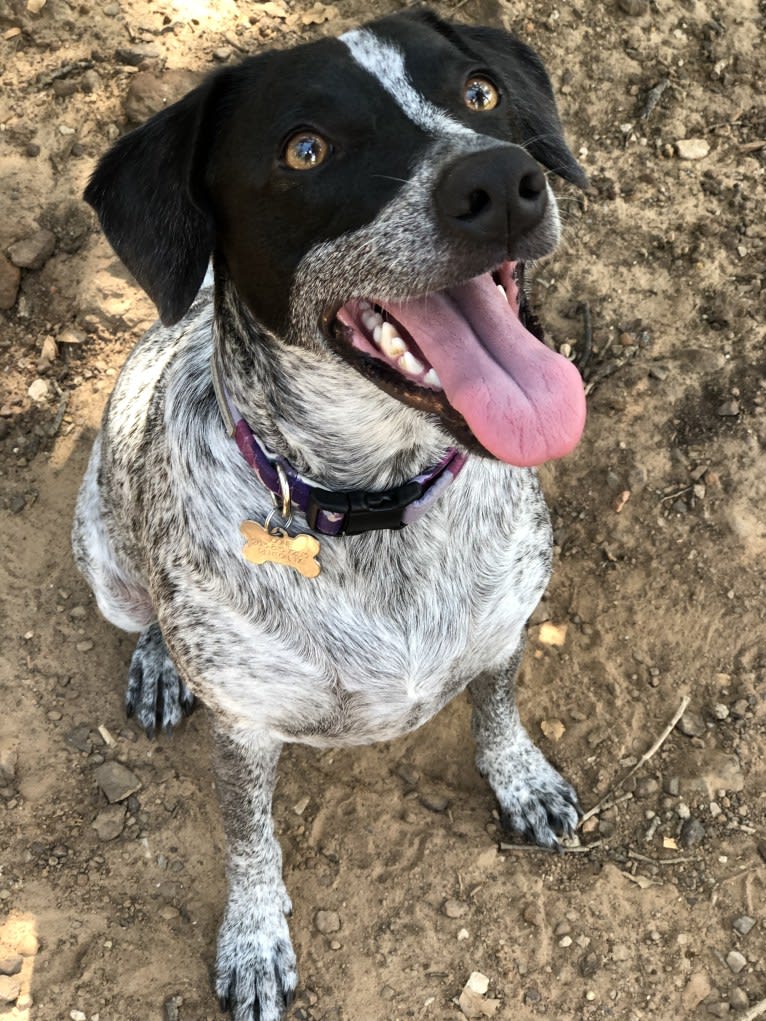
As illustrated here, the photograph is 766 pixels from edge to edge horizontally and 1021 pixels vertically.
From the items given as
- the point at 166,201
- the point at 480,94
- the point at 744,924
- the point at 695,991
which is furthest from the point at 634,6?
the point at 695,991

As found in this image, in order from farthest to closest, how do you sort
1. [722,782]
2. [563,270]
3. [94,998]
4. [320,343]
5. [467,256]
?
1. [563,270]
2. [722,782]
3. [94,998]
4. [320,343]
5. [467,256]

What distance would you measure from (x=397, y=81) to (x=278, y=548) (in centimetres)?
121

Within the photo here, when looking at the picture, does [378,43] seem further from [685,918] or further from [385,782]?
[685,918]

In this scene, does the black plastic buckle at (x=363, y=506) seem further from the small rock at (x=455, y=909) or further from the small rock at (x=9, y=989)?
the small rock at (x=9, y=989)

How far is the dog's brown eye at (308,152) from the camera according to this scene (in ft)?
7.84

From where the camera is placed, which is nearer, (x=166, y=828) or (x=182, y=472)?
(x=182, y=472)

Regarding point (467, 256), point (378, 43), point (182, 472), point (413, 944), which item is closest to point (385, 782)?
point (413, 944)

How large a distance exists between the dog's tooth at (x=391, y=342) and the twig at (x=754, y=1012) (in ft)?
8.91

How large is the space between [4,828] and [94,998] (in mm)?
788

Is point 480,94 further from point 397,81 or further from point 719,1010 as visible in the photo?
point 719,1010

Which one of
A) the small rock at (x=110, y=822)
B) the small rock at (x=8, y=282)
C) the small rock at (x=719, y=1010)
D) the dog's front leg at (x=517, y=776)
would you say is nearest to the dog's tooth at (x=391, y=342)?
the dog's front leg at (x=517, y=776)

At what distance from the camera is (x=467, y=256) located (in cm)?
228

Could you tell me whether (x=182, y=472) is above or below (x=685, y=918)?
above

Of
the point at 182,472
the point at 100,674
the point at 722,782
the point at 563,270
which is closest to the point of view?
the point at 182,472
